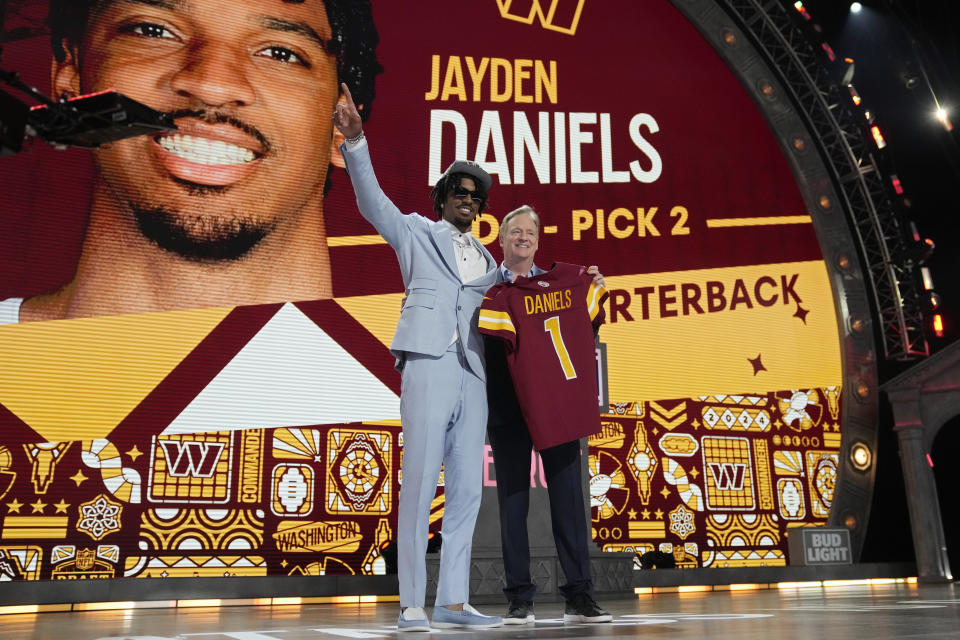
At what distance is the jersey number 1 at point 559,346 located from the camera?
212cm

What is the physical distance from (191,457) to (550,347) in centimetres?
350

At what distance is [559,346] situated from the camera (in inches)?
84.0

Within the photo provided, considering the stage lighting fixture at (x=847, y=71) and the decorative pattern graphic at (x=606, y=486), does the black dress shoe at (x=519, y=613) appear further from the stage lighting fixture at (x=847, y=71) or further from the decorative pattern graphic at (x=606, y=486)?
the stage lighting fixture at (x=847, y=71)

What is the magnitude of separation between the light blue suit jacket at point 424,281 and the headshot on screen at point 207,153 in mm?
A: 3504

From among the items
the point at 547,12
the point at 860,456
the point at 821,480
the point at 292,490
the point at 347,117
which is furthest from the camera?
the point at 547,12

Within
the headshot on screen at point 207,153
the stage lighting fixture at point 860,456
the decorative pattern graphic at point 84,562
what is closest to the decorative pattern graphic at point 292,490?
the decorative pattern graphic at point 84,562

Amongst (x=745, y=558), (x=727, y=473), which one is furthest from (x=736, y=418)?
(x=745, y=558)

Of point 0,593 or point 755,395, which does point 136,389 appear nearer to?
point 0,593

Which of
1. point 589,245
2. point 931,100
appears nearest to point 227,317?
point 589,245

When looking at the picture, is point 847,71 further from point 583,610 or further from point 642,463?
point 583,610

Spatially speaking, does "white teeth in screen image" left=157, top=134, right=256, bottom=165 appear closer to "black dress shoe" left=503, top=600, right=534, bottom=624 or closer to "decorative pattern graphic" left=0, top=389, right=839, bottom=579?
"decorative pattern graphic" left=0, top=389, right=839, bottom=579

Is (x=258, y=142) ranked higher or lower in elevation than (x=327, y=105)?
lower

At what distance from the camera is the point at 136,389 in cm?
489

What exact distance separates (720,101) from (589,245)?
2097mm
